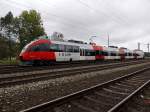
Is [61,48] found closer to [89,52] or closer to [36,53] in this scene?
[36,53]

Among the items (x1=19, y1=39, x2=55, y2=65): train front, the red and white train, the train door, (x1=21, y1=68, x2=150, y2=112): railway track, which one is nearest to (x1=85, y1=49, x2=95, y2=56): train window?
the red and white train

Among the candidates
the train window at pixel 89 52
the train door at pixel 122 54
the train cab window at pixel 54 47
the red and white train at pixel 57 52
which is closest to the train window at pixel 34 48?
the red and white train at pixel 57 52

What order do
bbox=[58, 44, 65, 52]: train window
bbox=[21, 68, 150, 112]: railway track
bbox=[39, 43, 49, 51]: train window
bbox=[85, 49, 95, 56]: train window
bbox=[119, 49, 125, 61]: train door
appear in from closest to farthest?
bbox=[21, 68, 150, 112]: railway track < bbox=[39, 43, 49, 51]: train window < bbox=[58, 44, 65, 52]: train window < bbox=[85, 49, 95, 56]: train window < bbox=[119, 49, 125, 61]: train door

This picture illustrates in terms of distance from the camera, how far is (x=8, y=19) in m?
99.8

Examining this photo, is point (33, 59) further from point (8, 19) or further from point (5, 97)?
point (8, 19)

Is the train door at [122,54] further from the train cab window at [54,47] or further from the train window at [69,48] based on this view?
the train cab window at [54,47]

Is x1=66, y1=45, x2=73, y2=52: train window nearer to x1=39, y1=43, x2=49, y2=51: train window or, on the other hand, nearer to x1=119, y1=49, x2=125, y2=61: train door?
x1=39, y1=43, x2=49, y2=51: train window

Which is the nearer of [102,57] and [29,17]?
[102,57]

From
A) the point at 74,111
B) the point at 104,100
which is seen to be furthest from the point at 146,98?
the point at 74,111

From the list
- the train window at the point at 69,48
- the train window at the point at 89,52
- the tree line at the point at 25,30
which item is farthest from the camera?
the tree line at the point at 25,30

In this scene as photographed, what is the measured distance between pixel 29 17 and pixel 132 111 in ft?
247

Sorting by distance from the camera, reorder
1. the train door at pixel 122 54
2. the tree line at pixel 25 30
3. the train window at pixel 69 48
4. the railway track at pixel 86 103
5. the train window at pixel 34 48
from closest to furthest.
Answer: the railway track at pixel 86 103 < the train window at pixel 34 48 < the train window at pixel 69 48 < the train door at pixel 122 54 < the tree line at pixel 25 30

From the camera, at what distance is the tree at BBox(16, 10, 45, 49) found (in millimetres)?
74688

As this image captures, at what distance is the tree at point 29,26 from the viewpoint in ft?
245
